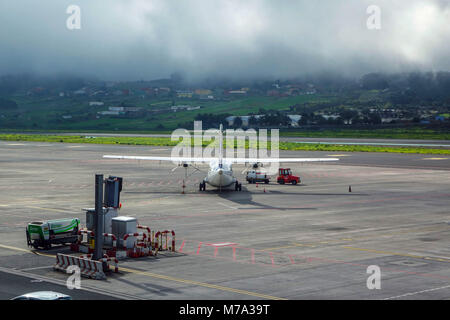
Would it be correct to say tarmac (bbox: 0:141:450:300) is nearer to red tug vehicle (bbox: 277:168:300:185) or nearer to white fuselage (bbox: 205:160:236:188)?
white fuselage (bbox: 205:160:236:188)

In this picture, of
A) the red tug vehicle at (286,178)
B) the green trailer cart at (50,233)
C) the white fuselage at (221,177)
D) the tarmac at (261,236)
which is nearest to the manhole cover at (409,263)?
the tarmac at (261,236)

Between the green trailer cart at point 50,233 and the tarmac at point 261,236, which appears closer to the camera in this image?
the tarmac at point 261,236

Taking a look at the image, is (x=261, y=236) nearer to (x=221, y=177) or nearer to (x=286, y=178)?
(x=221, y=177)

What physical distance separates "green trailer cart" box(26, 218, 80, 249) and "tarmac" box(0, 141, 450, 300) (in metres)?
0.92

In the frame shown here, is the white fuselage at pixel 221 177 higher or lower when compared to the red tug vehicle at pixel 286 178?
higher

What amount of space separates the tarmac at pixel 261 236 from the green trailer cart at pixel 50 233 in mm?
919

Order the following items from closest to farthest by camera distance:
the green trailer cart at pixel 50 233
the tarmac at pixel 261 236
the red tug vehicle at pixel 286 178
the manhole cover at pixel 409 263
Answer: the tarmac at pixel 261 236 → the manhole cover at pixel 409 263 → the green trailer cart at pixel 50 233 → the red tug vehicle at pixel 286 178

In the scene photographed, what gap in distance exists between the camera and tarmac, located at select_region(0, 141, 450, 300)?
33250 mm

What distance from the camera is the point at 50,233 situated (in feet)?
143

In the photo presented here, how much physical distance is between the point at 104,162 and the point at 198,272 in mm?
90141

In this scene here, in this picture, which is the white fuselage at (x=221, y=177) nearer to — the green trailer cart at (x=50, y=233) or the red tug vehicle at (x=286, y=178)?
the red tug vehicle at (x=286, y=178)

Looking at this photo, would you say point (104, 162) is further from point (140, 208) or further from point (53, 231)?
point (53, 231)

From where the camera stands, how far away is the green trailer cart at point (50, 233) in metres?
43.3

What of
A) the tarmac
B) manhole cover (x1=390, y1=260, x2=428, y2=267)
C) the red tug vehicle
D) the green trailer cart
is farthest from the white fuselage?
manhole cover (x1=390, y1=260, x2=428, y2=267)
